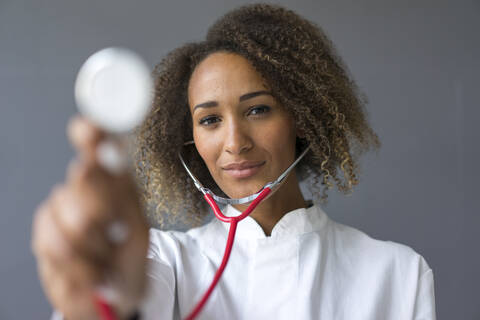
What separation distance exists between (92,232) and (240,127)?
80cm

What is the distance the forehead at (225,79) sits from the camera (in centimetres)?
137

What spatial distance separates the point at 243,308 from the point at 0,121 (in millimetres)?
1283

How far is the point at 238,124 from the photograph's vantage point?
1.34 metres

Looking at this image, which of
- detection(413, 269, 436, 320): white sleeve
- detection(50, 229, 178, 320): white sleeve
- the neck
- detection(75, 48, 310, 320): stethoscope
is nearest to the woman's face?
the neck

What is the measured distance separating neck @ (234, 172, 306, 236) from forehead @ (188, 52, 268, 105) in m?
0.36

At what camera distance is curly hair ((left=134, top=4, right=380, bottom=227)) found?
1.45m

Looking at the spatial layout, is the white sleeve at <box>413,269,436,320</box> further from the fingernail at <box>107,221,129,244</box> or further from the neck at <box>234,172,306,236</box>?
the fingernail at <box>107,221,129,244</box>

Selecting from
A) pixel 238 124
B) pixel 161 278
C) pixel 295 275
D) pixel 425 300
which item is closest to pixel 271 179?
pixel 238 124

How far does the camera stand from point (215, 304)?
54.1 inches

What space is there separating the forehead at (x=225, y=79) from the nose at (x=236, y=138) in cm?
9

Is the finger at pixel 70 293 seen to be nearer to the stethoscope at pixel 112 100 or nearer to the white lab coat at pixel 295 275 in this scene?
the stethoscope at pixel 112 100

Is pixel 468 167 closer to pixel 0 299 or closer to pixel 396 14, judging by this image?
pixel 396 14

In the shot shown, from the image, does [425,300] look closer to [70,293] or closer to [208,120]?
[208,120]

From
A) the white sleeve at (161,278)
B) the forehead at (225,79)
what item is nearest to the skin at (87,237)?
the white sleeve at (161,278)
